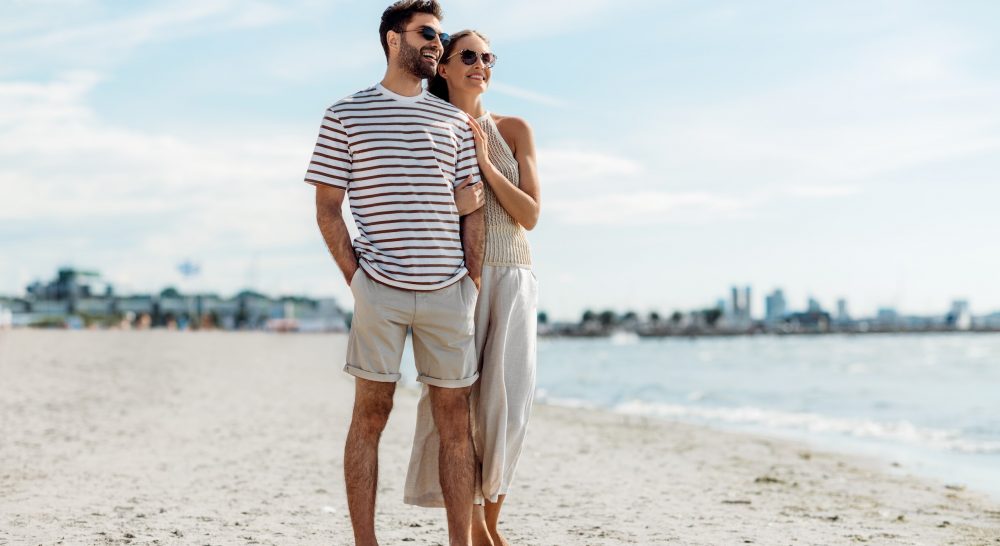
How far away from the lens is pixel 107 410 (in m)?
10.7

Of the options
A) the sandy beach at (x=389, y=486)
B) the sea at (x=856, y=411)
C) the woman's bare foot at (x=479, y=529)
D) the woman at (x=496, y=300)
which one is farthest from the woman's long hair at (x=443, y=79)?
the sea at (x=856, y=411)

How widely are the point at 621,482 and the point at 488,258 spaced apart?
3.62 metres

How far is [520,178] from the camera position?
152 inches

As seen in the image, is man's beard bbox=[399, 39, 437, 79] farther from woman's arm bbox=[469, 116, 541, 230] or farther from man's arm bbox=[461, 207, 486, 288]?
man's arm bbox=[461, 207, 486, 288]

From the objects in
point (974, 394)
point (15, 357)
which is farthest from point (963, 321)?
point (15, 357)

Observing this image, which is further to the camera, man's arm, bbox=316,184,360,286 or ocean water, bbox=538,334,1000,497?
ocean water, bbox=538,334,1000,497

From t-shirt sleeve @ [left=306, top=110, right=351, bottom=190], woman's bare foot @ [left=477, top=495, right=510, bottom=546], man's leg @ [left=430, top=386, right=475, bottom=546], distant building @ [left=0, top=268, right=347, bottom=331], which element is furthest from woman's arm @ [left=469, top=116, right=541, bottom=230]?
distant building @ [left=0, top=268, right=347, bottom=331]

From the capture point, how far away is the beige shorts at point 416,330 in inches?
134

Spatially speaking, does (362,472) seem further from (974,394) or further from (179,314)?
(179,314)

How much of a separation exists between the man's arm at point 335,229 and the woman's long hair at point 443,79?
68 cm

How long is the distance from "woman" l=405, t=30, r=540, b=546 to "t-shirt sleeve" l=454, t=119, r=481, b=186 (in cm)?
7

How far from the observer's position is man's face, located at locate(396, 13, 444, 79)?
3541 millimetres

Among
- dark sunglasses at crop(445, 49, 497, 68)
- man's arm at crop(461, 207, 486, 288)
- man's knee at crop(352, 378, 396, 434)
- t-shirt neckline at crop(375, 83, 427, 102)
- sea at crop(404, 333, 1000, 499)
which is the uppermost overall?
dark sunglasses at crop(445, 49, 497, 68)

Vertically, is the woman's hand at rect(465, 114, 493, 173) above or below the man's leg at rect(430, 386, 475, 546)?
above
